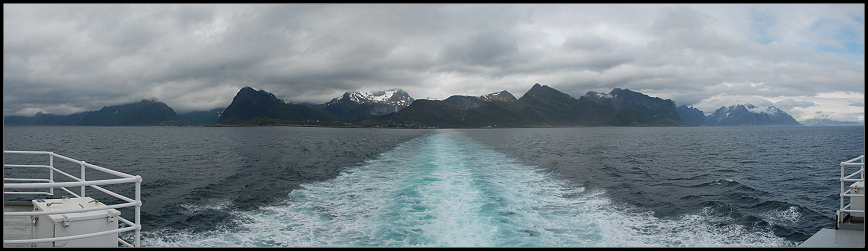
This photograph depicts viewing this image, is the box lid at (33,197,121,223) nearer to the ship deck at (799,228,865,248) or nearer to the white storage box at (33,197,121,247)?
the white storage box at (33,197,121,247)

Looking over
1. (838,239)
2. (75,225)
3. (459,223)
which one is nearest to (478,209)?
(459,223)

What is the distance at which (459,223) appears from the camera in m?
12.1

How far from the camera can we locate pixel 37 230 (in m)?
7.09

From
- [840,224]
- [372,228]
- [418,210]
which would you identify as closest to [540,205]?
[418,210]

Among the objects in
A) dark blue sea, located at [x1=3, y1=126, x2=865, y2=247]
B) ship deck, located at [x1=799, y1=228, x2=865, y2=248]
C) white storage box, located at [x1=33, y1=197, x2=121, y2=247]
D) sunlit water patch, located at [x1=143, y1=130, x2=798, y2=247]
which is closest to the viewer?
white storage box, located at [x1=33, y1=197, x2=121, y2=247]

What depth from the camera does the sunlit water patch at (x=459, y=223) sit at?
10.8m

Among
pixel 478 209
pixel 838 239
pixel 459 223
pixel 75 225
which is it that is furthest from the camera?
pixel 478 209

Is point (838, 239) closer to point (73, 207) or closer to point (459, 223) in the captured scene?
point (459, 223)

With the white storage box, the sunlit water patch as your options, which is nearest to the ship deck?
the sunlit water patch

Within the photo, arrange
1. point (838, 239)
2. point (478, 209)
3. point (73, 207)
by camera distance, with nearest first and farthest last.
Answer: point (73, 207) < point (838, 239) < point (478, 209)

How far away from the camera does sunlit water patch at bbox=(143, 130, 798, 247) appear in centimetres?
1078

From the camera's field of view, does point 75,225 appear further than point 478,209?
No

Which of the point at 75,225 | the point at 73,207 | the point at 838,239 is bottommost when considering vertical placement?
the point at 838,239

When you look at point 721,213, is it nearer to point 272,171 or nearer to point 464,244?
point 464,244
